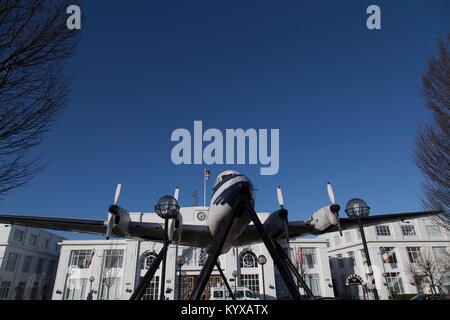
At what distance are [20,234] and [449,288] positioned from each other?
8039cm

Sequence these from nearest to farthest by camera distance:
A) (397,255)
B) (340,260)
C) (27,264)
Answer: (397,255) < (27,264) < (340,260)

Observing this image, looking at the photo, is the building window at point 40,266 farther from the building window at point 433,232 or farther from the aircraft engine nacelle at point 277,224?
the building window at point 433,232

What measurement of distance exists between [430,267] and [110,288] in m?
55.7

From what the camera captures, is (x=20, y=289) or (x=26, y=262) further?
(x=26, y=262)

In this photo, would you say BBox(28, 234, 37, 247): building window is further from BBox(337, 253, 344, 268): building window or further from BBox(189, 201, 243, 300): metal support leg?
BBox(337, 253, 344, 268): building window

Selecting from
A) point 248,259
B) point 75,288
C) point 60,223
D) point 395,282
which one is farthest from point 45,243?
point 395,282

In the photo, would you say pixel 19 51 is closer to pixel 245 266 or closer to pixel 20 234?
pixel 245 266

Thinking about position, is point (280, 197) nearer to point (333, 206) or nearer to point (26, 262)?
point (333, 206)

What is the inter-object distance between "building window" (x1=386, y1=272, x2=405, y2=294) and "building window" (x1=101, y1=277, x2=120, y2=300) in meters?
48.4

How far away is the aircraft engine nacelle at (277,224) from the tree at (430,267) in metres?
42.2

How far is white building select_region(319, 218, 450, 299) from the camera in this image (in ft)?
143

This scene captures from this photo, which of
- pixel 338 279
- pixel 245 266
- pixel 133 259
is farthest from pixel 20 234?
pixel 338 279

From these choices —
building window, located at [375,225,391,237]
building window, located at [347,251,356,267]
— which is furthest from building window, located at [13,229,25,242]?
building window, located at [375,225,391,237]

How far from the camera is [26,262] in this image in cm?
4862
